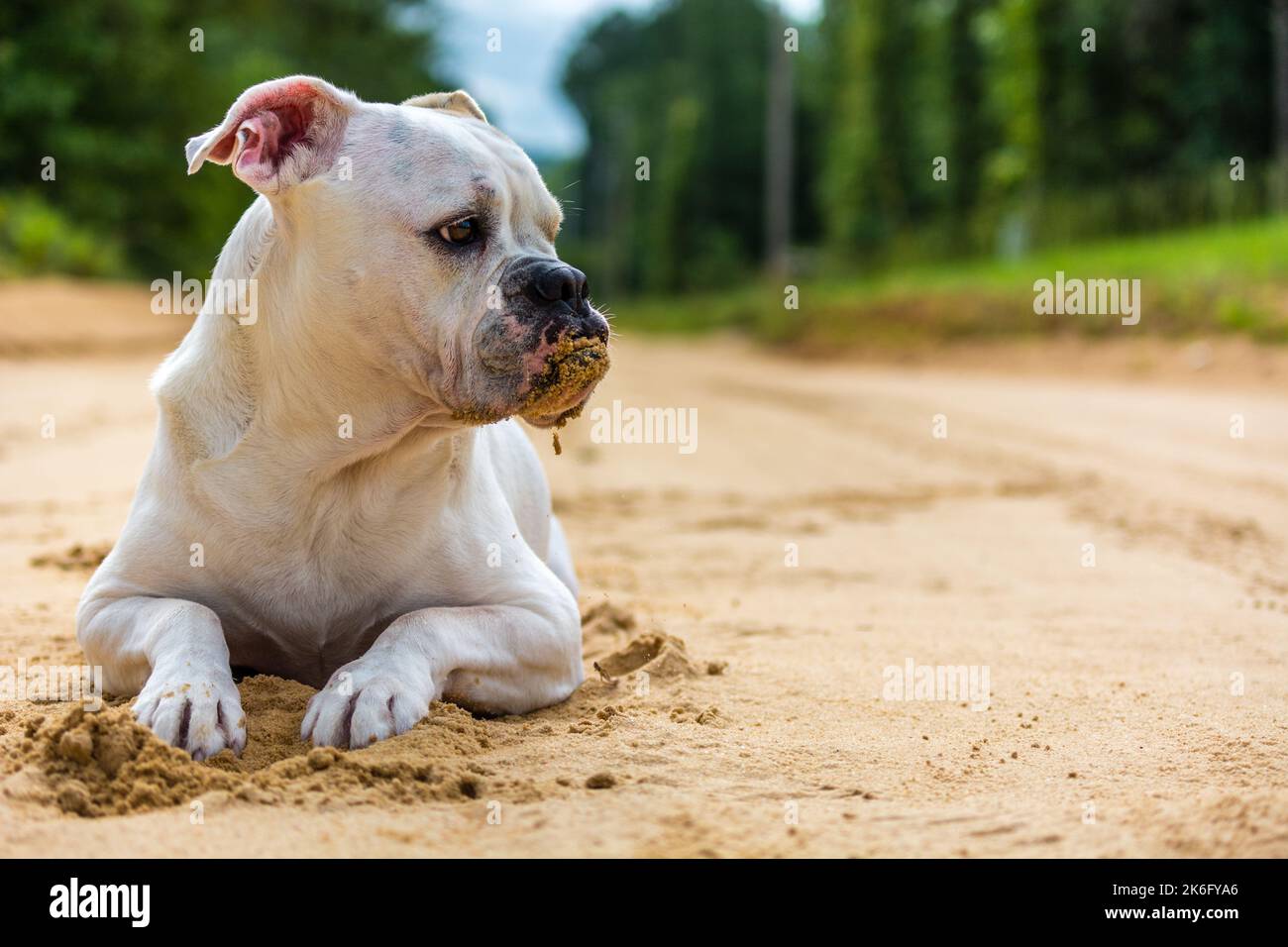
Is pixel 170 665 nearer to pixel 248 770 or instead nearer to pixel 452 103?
pixel 248 770

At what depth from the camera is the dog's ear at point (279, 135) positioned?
345 cm

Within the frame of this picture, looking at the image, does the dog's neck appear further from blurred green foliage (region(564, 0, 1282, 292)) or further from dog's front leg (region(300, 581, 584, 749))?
blurred green foliage (region(564, 0, 1282, 292))

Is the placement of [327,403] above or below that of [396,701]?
above

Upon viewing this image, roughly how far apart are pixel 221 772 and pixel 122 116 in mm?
27793

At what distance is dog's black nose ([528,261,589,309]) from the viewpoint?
11.2ft

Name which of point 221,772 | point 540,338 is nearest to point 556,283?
point 540,338

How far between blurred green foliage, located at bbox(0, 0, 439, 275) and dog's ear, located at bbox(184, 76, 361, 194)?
62.1 feet

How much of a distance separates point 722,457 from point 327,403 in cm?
655

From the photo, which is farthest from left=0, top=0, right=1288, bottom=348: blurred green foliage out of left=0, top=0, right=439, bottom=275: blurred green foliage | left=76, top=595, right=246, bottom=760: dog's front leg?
left=76, top=595, right=246, bottom=760: dog's front leg

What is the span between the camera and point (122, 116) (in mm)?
27531

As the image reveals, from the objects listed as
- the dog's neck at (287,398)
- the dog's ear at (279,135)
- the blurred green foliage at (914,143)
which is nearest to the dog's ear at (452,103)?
the dog's ear at (279,135)
